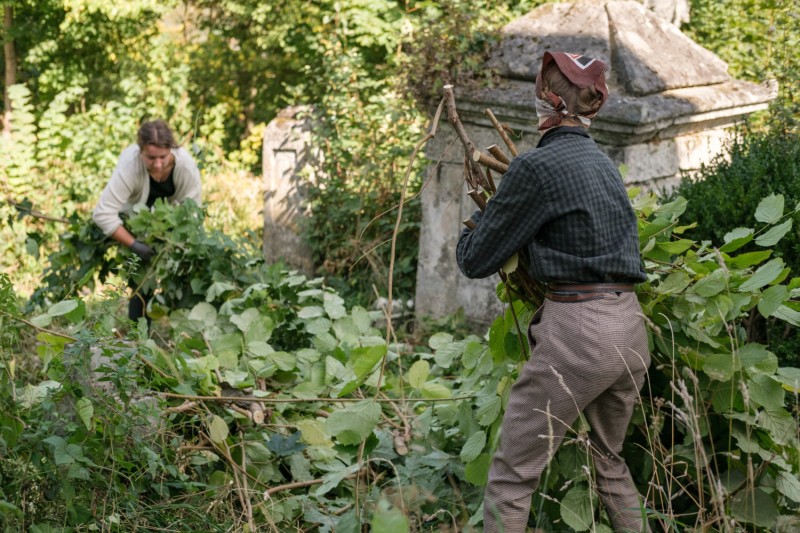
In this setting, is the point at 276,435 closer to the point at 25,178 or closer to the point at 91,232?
the point at 91,232

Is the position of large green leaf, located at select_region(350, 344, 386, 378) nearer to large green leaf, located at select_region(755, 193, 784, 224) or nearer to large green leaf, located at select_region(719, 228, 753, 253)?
large green leaf, located at select_region(719, 228, 753, 253)

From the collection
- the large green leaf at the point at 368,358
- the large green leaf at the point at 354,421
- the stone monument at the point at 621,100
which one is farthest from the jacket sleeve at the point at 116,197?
the large green leaf at the point at 354,421

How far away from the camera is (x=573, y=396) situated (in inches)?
103

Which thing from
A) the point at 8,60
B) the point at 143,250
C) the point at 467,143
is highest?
the point at 8,60

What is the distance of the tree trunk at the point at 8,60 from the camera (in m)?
10.4

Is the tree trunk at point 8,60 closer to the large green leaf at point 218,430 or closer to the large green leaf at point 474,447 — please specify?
the large green leaf at point 218,430

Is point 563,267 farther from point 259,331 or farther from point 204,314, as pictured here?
point 204,314

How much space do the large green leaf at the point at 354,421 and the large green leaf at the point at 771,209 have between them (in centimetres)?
140

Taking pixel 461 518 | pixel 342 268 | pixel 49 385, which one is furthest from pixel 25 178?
pixel 461 518

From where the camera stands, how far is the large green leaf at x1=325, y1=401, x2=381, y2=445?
2.97 metres

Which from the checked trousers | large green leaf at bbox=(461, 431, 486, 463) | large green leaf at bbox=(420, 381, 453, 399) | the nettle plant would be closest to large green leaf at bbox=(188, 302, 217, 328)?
the nettle plant

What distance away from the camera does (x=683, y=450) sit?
2973 millimetres

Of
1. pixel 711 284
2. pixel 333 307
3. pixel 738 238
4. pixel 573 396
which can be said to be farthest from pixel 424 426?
pixel 738 238

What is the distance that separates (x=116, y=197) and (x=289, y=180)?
96.3 inches
